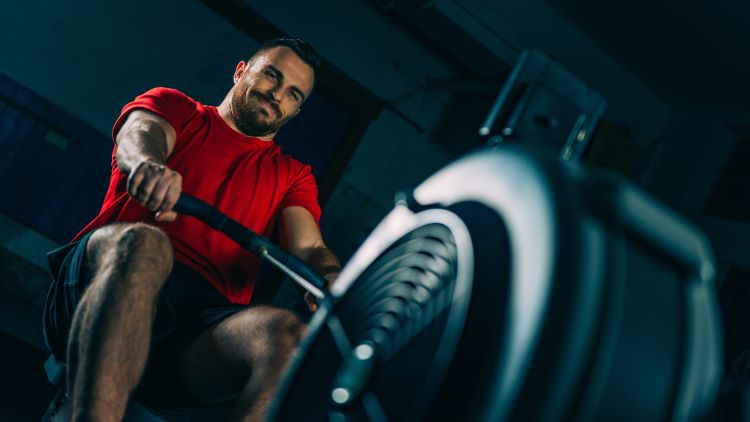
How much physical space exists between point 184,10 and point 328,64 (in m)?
0.94

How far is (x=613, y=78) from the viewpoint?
4.58 meters

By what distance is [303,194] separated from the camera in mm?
1502

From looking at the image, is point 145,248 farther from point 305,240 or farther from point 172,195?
point 305,240

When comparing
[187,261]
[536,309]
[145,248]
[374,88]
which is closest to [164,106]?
[187,261]

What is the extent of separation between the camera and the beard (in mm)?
1489

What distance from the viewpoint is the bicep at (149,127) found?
114 centimetres

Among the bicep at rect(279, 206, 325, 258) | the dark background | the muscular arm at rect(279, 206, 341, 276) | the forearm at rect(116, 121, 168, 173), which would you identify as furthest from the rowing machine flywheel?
the dark background

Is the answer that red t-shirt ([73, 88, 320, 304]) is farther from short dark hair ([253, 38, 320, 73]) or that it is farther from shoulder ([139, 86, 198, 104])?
short dark hair ([253, 38, 320, 73])

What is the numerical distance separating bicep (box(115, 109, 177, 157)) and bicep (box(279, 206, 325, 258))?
1.00 feet

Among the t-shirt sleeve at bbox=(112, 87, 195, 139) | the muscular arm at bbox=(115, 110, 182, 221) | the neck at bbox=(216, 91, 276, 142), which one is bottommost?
the muscular arm at bbox=(115, 110, 182, 221)

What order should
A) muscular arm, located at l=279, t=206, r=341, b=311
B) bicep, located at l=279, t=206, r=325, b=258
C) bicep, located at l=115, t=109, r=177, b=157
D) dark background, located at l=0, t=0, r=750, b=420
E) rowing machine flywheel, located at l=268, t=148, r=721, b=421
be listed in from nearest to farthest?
rowing machine flywheel, located at l=268, t=148, r=721, b=421 < bicep, located at l=115, t=109, r=177, b=157 < muscular arm, located at l=279, t=206, r=341, b=311 < bicep, located at l=279, t=206, r=325, b=258 < dark background, located at l=0, t=0, r=750, b=420

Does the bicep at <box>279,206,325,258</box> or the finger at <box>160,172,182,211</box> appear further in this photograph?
the bicep at <box>279,206,325,258</box>

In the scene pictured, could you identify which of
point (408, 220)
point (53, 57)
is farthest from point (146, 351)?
point (53, 57)

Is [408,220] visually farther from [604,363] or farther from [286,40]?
[286,40]
